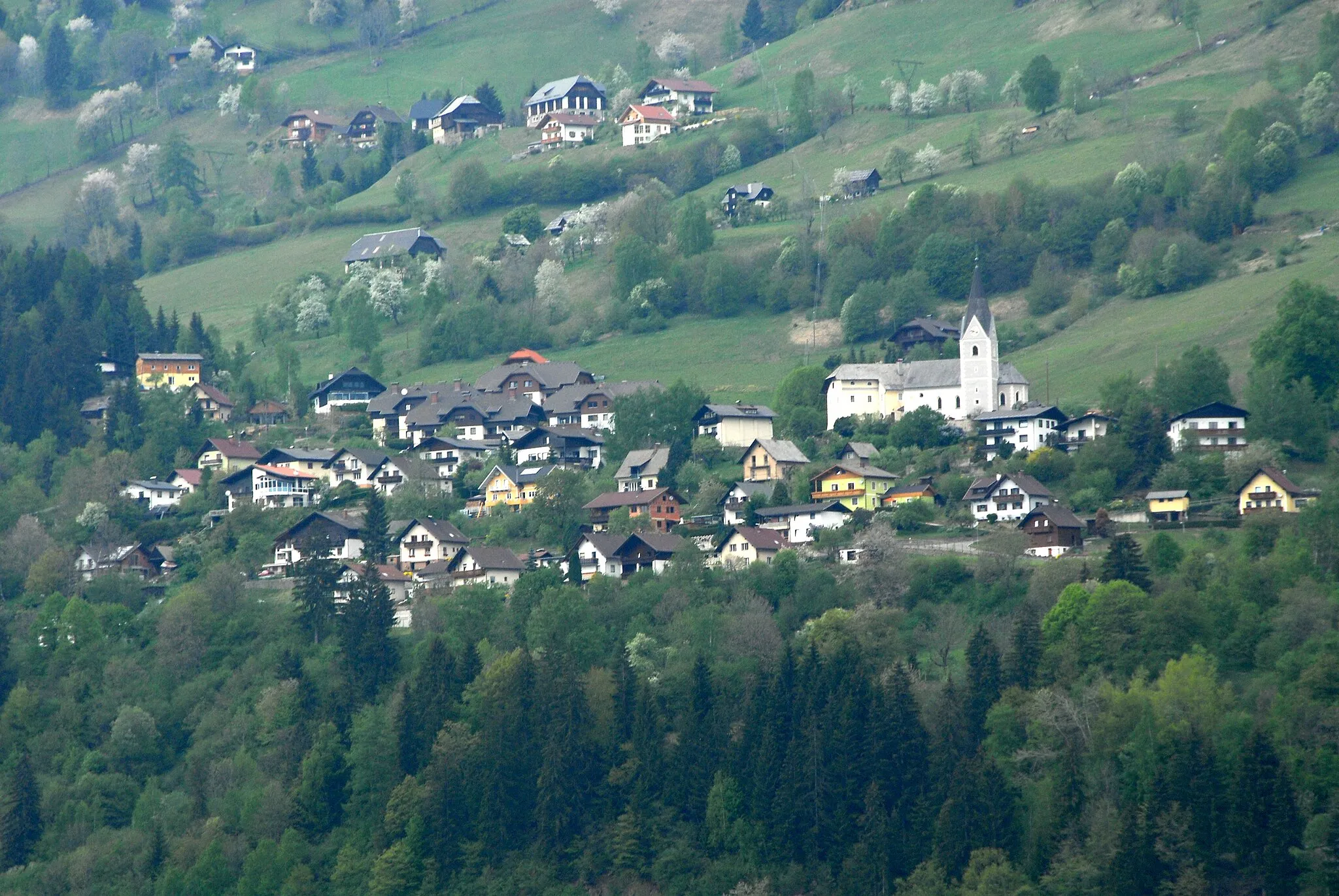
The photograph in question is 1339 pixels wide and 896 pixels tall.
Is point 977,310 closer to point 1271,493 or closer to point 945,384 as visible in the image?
point 945,384

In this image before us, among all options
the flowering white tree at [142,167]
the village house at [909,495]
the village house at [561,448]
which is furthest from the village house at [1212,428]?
the flowering white tree at [142,167]

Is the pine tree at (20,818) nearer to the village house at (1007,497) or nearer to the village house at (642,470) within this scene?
the village house at (642,470)

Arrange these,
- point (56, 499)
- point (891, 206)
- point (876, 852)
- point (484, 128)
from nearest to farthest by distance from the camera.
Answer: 1. point (876, 852)
2. point (56, 499)
3. point (891, 206)
4. point (484, 128)

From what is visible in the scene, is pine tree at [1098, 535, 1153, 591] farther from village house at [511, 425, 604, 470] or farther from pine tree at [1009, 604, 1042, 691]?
village house at [511, 425, 604, 470]

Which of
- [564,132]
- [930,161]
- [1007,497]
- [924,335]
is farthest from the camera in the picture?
[564,132]

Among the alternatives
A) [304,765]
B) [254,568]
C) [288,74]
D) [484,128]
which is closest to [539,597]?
[304,765]

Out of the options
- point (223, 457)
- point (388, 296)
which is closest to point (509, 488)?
point (223, 457)

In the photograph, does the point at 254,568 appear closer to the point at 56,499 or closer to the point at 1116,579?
the point at 56,499
